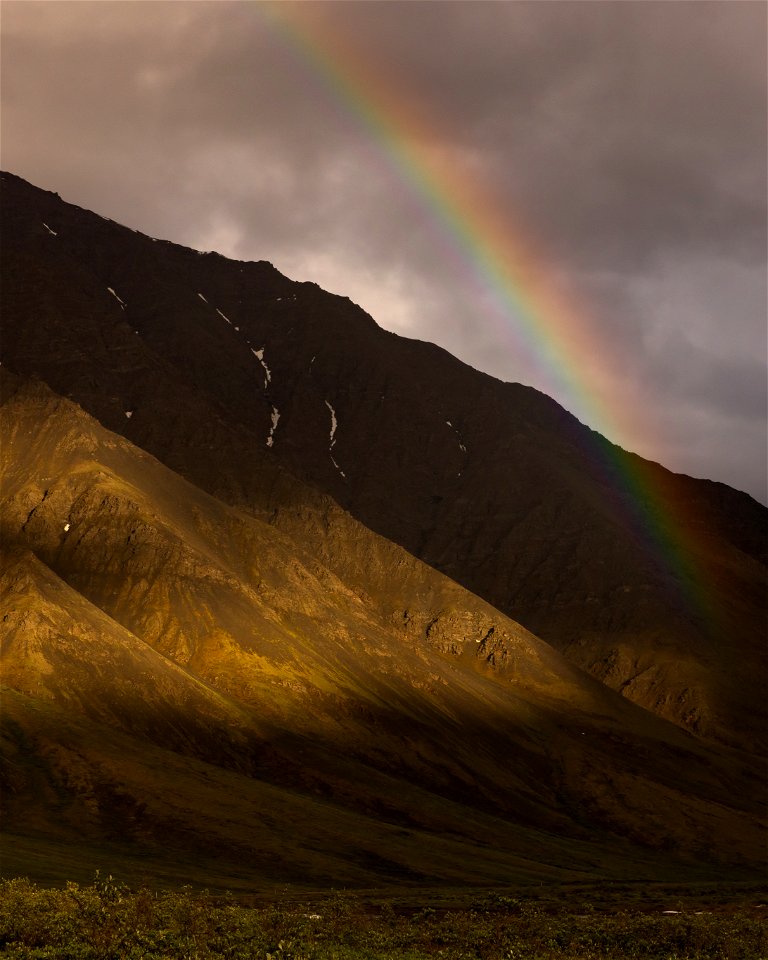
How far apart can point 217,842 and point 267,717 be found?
72624 millimetres

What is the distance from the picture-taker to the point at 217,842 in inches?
4727

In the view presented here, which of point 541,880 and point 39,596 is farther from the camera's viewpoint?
point 39,596

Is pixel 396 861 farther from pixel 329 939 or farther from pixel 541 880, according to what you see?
pixel 329 939

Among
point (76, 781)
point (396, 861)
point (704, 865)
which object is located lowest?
point (76, 781)

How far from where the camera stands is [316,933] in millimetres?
52188

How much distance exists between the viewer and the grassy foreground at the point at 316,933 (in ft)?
143

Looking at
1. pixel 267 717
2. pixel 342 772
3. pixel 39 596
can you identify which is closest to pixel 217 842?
pixel 342 772

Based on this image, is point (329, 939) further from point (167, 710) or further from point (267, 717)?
point (267, 717)

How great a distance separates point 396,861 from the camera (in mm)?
121062

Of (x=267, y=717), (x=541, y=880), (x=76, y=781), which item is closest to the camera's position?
(x=541, y=880)

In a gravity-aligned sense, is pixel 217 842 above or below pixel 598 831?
below

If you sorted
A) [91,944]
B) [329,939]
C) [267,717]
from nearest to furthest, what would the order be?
[91,944] → [329,939] → [267,717]

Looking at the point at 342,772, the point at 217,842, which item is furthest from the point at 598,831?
the point at 217,842

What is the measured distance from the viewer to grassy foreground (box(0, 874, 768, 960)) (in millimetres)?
43438
